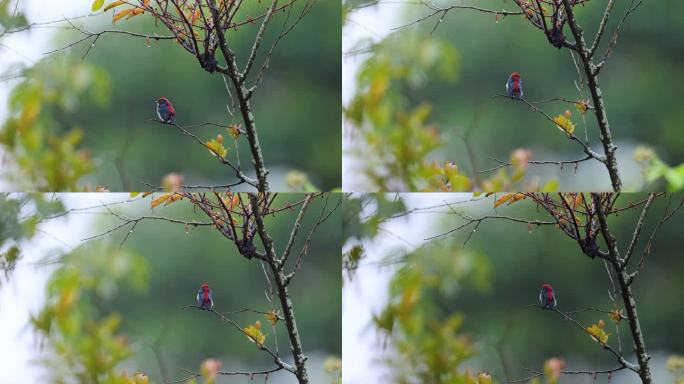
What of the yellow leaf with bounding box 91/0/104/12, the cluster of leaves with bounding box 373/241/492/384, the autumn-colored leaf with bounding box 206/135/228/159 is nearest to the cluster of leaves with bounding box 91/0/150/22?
the yellow leaf with bounding box 91/0/104/12

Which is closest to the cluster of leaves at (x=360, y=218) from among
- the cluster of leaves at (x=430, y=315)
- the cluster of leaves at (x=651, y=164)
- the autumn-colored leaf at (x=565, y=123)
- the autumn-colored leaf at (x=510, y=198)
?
the cluster of leaves at (x=430, y=315)

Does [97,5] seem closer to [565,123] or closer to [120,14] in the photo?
[120,14]

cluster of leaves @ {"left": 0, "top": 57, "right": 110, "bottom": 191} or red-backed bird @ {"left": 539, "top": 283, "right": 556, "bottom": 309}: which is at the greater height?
cluster of leaves @ {"left": 0, "top": 57, "right": 110, "bottom": 191}

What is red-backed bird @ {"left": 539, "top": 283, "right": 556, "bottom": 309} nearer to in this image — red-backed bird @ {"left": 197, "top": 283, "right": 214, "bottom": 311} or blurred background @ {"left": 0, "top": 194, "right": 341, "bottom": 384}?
blurred background @ {"left": 0, "top": 194, "right": 341, "bottom": 384}

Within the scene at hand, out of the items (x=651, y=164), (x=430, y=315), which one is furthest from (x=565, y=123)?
(x=430, y=315)

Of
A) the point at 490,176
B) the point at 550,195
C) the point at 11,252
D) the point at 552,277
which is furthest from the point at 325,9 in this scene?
the point at 11,252
